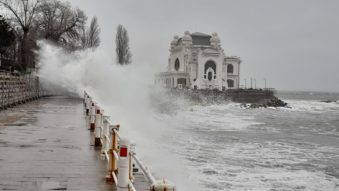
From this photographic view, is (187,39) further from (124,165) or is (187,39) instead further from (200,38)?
(124,165)

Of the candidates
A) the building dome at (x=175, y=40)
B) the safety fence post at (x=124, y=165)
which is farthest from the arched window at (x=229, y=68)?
the safety fence post at (x=124, y=165)

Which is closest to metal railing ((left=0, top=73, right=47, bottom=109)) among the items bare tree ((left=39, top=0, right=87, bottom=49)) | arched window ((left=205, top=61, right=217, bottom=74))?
bare tree ((left=39, top=0, right=87, bottom=49))

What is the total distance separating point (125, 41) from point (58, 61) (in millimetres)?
46449

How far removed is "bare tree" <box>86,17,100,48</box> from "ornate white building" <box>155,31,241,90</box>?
35.5 meters

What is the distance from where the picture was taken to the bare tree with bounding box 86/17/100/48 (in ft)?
258

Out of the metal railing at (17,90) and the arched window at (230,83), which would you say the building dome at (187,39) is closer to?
the arched window at (230,83)

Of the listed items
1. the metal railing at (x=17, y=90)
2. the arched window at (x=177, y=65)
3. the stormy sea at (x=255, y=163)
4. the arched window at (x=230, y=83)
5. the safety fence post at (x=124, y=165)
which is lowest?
the stormy sea at (x=255, y=163)

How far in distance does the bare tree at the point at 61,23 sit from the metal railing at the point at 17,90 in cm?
2213

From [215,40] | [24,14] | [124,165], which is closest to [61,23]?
[24,14]

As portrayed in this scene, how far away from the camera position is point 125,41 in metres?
87.9

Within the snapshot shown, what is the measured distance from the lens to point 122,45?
286 feet

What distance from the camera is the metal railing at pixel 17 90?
73.1 feet

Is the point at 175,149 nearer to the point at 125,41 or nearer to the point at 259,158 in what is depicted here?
the point at 259,158

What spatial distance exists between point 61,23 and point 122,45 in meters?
26.6
